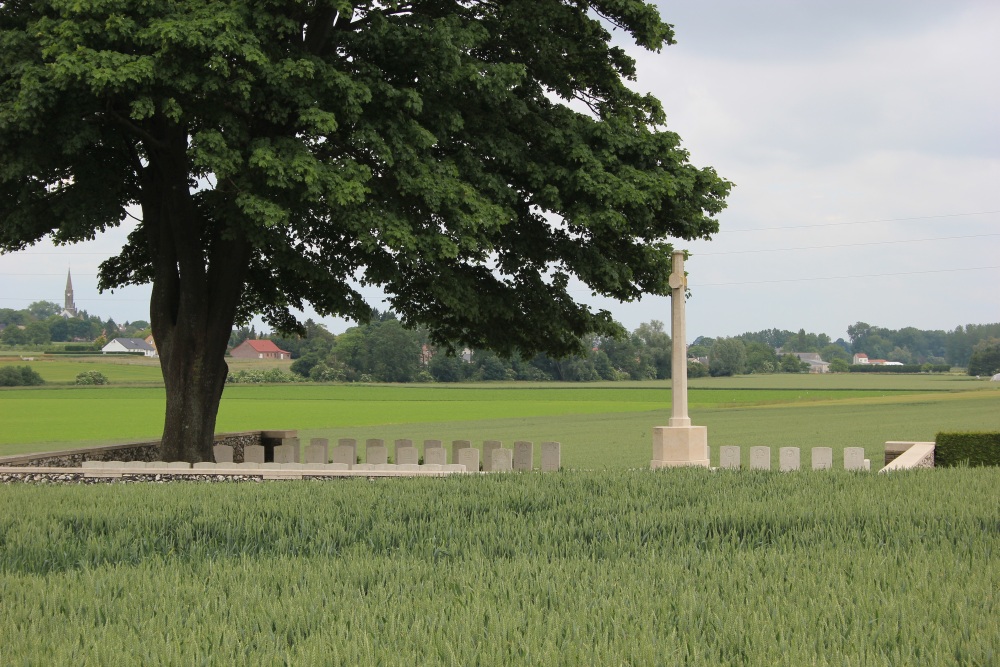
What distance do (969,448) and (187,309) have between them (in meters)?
15.4

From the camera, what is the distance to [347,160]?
56.6 feet

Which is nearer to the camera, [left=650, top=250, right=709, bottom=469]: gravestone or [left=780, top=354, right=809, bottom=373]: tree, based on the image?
[left=650, top=250, right=709, bottom=469]: gravestone

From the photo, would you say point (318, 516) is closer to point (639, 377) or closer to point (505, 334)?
point (505, 334)

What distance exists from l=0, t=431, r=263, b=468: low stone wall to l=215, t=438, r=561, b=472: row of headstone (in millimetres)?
1970

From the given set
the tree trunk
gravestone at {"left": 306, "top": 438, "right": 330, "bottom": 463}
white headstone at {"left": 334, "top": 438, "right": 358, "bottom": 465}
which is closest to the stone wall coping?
white headstone at {"left": 334, "top": 438, "right": 358, "bottom": 465}

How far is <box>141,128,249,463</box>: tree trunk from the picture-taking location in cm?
2009

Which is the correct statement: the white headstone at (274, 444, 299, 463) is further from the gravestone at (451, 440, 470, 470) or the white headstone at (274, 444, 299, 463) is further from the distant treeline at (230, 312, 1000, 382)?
the distant treeline at (230, 312, 1000, 382)

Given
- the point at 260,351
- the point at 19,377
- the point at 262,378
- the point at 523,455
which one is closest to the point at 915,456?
the point at 523,455

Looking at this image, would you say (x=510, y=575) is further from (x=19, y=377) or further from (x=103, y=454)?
(x=19, y=377)

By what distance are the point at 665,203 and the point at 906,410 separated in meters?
30.3

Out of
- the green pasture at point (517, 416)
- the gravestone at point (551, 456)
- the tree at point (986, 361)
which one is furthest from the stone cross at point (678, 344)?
the tree at point (986, 361)

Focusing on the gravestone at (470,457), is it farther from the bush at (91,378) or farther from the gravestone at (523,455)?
the bush at (91,378)

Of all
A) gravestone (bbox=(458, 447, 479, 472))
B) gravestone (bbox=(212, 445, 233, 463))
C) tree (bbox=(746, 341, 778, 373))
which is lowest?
gravestone (bbox=(212, 445, 233, 463))

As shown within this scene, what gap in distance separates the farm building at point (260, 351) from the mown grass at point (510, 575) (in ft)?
390
